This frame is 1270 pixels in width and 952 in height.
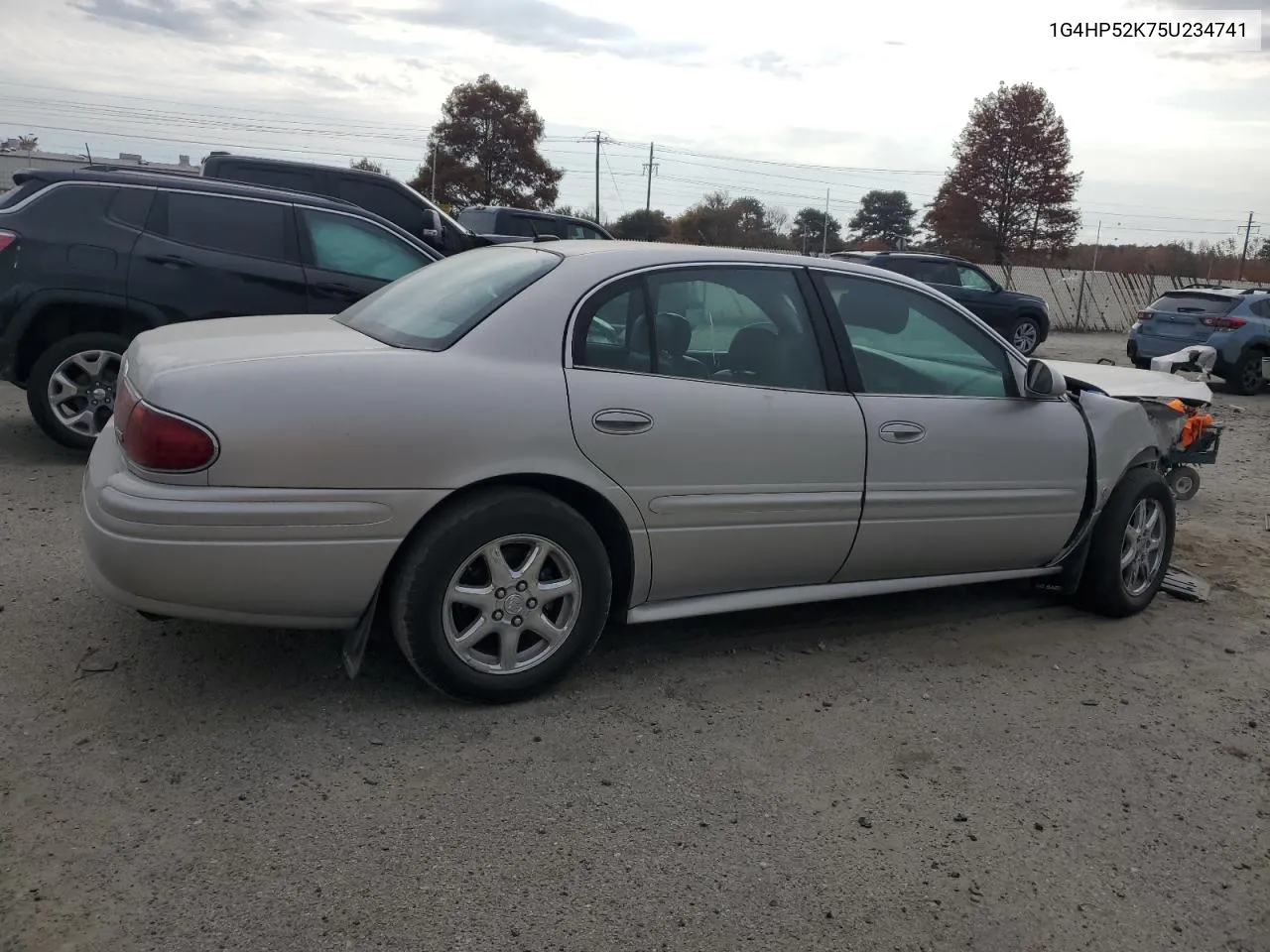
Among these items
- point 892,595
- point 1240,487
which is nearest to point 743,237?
point 1240,487

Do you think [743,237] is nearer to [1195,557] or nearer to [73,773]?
[1195,557]

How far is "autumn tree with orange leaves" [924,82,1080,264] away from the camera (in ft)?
168

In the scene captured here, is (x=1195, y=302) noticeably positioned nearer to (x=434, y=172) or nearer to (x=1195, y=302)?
(x=1195, y=302)

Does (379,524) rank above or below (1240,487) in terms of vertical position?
above

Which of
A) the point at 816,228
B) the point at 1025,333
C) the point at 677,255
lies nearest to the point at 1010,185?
the point at 816,228

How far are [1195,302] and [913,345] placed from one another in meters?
15.0

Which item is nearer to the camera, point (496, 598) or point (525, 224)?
point (496, 598)

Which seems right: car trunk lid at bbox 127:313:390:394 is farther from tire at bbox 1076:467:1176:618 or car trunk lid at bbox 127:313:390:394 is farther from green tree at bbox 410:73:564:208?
green tree at bbox 410:73:564:208

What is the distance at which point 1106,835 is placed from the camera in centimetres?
328

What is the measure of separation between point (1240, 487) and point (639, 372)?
6854 millimetres

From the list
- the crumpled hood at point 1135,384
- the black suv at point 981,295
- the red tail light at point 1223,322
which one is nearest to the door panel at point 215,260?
the crumpled hood at point 1135,384

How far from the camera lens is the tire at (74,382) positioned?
6.75m

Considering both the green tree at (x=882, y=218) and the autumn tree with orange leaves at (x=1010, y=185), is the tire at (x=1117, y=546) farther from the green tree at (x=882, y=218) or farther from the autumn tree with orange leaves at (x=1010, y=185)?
the green tree at (x=882, y=218)

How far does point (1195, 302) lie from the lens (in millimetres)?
17375
